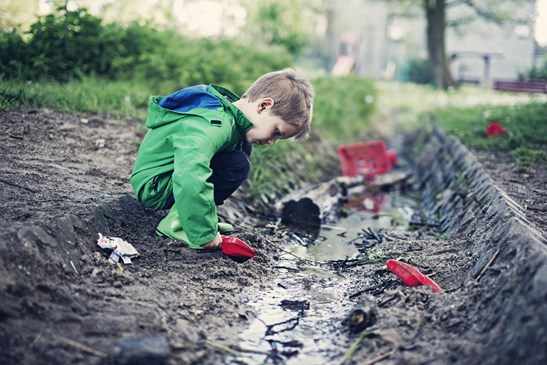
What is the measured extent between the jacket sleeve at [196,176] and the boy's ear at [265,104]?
0.27m

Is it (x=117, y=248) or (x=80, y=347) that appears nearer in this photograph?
(x=80, y=347)

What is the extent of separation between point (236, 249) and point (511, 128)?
4.42 meters

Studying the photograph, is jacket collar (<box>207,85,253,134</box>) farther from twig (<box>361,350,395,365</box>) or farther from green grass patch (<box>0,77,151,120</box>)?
green grass patch (<box>0,77,151,120</box>)

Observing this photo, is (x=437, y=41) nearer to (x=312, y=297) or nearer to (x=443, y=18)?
(x=443, y=18)

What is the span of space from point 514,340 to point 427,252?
1612 millimetres

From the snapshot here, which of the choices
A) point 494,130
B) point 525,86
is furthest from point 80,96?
point 525,86

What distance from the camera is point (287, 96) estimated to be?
3.08 m

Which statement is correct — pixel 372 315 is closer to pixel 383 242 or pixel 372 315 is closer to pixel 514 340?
pixel 514 340

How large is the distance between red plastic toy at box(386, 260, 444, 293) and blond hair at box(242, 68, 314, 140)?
867 millimetres

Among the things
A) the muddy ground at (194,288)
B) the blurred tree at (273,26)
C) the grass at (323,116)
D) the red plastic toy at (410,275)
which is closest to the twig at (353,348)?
the muddy ground at (194,288)

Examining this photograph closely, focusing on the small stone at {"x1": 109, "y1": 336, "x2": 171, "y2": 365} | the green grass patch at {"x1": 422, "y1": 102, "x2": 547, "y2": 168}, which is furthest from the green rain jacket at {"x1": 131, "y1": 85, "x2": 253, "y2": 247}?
the green grass patch at {"x1": 422, "y1": 102, "x2": 547, "y2": 168}

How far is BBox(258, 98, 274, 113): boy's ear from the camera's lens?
10.2ft

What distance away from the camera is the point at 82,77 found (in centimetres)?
590

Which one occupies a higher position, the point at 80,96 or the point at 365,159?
the point at 80,96
